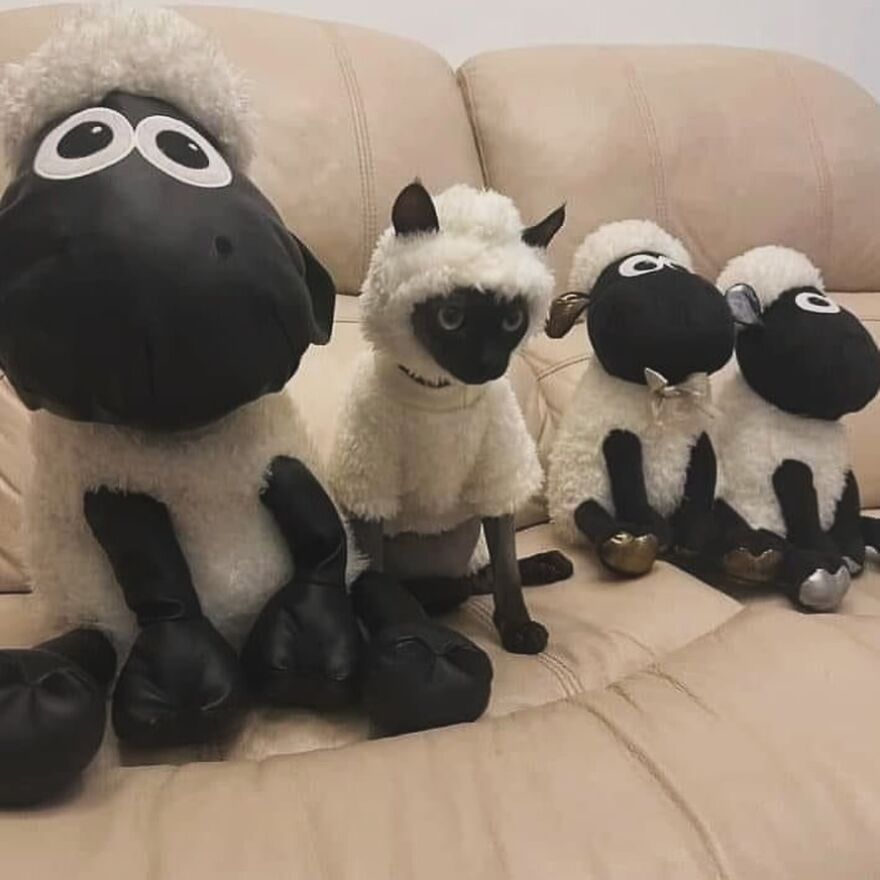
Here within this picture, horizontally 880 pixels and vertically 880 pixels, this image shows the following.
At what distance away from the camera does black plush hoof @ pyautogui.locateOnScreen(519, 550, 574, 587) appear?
1.18 meters

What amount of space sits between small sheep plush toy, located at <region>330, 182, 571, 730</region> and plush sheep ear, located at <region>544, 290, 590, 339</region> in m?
0.29

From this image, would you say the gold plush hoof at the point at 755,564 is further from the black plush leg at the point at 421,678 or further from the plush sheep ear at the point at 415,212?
the plush sheep ear at the point at 415,212

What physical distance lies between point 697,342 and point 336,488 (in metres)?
0.42

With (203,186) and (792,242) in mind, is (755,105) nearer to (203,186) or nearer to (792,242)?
(792,242)

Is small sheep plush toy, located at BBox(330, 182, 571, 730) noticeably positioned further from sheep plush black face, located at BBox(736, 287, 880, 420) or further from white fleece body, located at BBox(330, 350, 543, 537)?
sheep plush black face, located at BBox(736, 287, 880, 420)

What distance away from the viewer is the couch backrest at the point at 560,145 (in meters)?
1.40

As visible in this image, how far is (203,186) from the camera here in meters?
0.79

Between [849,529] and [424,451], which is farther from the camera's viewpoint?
[849,529]

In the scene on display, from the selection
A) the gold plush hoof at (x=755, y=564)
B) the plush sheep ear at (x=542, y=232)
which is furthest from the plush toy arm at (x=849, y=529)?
the plush sheep ear at (x=542, y=232)

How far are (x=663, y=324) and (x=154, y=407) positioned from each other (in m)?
0.59

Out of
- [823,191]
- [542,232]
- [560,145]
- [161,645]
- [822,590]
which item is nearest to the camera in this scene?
[161,645]

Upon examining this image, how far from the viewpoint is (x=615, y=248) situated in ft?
4.18

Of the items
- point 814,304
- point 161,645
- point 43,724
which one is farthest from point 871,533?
point 43,724

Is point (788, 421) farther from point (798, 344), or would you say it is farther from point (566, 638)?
point (566, 638)
